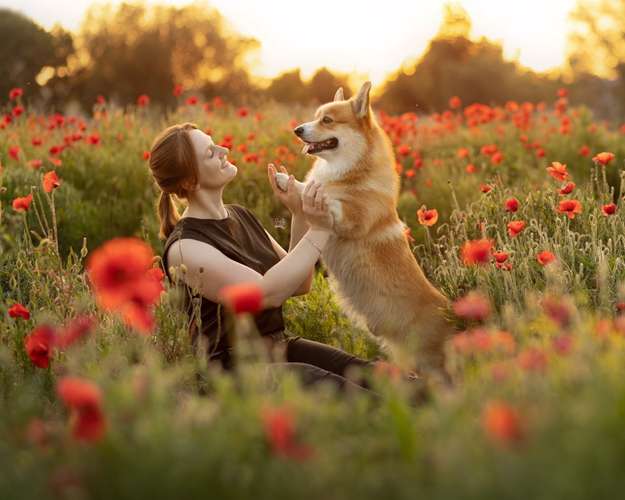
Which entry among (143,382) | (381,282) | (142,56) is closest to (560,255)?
(381,282)

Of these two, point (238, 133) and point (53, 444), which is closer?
point (53, 444)

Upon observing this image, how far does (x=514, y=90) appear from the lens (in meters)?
25.0

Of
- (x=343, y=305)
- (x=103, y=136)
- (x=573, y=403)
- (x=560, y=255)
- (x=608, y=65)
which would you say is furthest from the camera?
(x=608, y=65)

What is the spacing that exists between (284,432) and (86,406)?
1.24 feet

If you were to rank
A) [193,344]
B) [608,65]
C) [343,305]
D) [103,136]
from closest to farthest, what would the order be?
[193,344]
[343,305]
[103,136]
[608,65]

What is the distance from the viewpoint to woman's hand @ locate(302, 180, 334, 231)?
3529 mm

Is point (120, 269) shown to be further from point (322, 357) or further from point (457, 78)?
point (457, 78)

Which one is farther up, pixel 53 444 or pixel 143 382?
pixel 143 382

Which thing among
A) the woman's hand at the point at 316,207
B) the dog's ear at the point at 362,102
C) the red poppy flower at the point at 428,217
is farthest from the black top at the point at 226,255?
the dog's ear at the point at 362,102

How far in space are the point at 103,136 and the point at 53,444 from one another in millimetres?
7016

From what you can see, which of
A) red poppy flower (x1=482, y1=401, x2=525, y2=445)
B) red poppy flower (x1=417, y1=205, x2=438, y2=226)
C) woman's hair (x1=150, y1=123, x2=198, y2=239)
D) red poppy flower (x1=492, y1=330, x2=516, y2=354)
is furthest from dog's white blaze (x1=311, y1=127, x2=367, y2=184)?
red poppy flower (x1=482, y1=401, x2=525, y2=445)

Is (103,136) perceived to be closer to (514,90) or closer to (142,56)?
(142,56)

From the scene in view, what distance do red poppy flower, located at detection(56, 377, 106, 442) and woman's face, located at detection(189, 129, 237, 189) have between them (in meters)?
2.12

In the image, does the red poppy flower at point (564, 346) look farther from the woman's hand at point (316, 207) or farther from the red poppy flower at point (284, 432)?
the woman's hand at point (316, 207)
